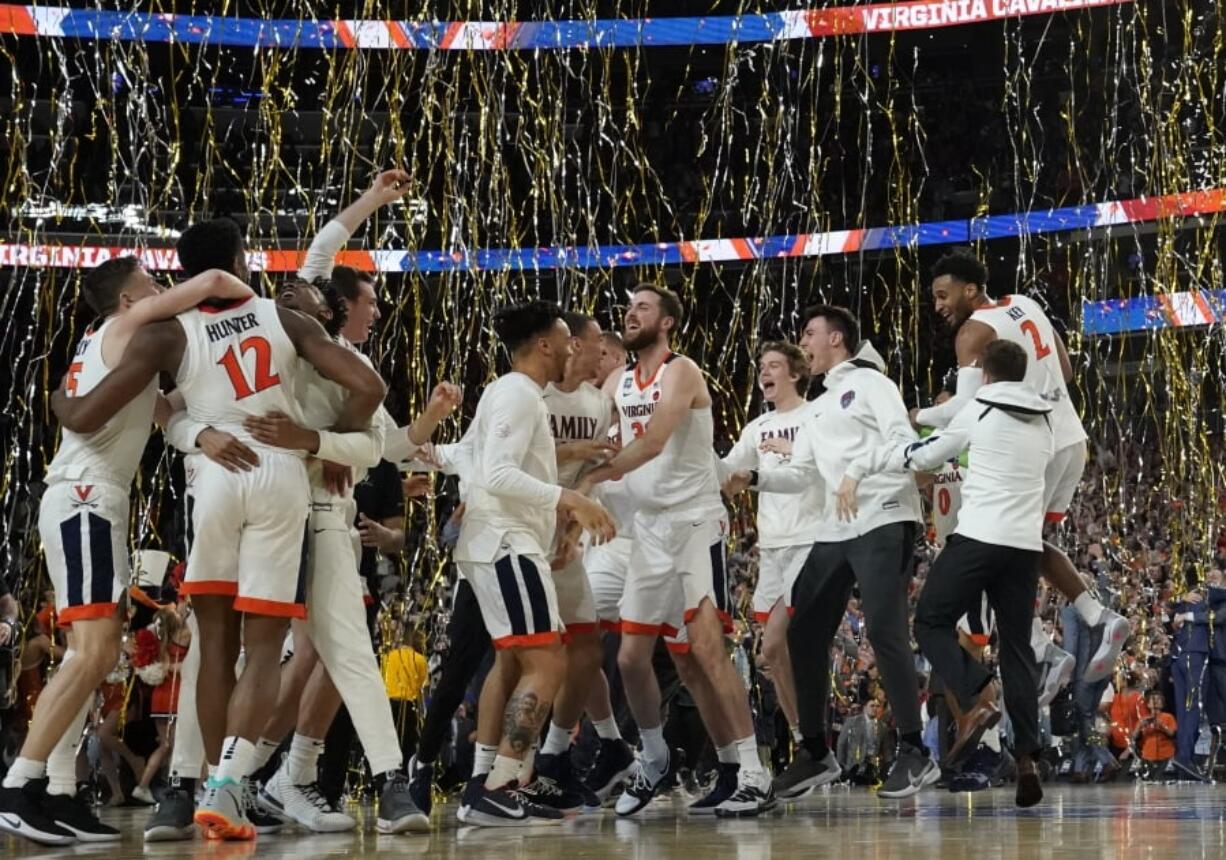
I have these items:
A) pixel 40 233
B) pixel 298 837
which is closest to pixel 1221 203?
pixel 40 233

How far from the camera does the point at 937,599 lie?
19.0 ft

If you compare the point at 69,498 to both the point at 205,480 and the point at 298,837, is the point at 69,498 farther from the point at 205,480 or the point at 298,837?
the point at 298,837

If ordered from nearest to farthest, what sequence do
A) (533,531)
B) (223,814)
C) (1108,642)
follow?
1. (223,814)
2. (533,531)
3. (1108,642)

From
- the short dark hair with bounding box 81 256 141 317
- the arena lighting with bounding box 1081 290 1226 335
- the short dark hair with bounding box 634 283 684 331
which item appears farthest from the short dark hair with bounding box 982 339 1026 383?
the arena lighting with bounding box 1081 290 1226 335

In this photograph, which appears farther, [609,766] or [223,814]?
[609,766]

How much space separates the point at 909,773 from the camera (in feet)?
19.7

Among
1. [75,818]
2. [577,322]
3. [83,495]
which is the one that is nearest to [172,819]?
[75,818]

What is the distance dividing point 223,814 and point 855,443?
9.40 feet

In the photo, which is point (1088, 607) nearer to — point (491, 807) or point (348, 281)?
point (491, 807)

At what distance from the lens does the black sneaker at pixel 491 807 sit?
17.4 ft

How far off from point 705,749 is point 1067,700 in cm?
219

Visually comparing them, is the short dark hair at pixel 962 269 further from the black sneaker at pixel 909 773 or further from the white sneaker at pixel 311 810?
the white sneaker at pixel 311 810

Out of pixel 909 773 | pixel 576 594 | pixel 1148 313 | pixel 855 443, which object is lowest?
pixel 909 773

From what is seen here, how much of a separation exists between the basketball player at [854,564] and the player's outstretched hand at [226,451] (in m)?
2.26
